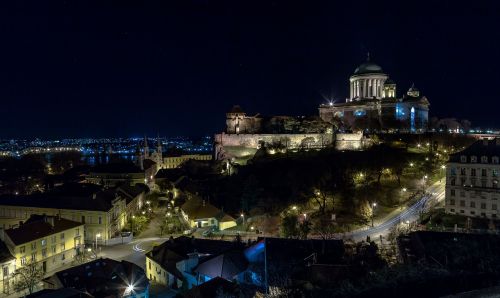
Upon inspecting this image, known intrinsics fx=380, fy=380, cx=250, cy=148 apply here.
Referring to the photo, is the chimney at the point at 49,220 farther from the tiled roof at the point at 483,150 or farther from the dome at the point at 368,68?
the dome at the point at 368,68

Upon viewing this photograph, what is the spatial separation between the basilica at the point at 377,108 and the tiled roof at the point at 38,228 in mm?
61854

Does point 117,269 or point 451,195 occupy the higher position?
point 451,195

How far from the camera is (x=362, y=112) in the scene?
85.4 metres

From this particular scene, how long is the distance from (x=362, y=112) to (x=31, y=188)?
231ft

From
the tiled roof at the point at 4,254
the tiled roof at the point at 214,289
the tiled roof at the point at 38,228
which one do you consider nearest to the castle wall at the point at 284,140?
the tiled roof at the point at 38,228

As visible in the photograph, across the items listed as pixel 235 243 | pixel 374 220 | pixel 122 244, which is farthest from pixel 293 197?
pixel 122 244

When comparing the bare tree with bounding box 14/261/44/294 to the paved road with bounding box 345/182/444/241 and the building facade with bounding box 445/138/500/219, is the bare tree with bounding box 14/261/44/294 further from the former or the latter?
the building facade with bounding box 445/138/500/219

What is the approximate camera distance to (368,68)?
318 feet

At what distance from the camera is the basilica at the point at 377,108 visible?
8069 centimetres

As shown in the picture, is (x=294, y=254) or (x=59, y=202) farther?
(x=59, y=202)

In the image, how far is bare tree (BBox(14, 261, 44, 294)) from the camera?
28.9 metres

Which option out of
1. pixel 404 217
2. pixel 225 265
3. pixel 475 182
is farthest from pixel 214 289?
pixel 475 182

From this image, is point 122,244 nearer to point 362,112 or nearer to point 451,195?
point 451,195

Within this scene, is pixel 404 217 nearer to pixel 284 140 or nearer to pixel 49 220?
pixel 49 220
